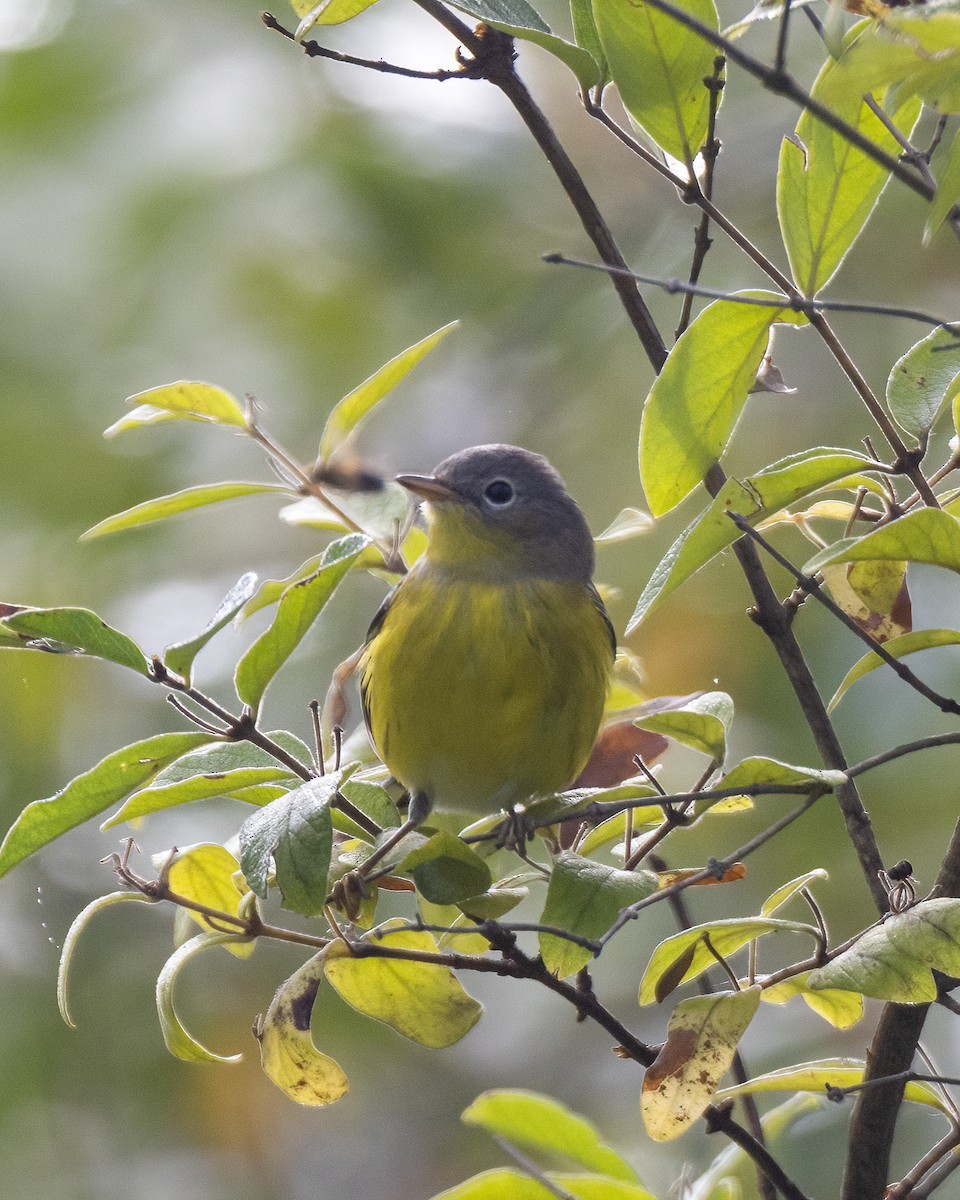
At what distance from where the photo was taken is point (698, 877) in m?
2.05

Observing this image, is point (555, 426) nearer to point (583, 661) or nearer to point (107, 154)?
point (107, 154)

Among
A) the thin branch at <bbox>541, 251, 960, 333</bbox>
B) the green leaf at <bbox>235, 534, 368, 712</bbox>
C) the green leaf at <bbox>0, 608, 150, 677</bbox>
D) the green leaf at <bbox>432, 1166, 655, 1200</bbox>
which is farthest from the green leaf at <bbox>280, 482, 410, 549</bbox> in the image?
the green leaf at <bbox>432, 1166, 655, 1200</bbox>

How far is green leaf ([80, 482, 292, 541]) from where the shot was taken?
2.38 m

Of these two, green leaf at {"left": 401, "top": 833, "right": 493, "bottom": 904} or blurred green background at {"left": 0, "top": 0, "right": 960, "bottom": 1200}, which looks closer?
green leaf at {"left": 401, "top": 833, "right": 493, "bottom": 904}

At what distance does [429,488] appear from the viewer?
3475mm

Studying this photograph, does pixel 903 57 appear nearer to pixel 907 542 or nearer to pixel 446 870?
pixel 907 542

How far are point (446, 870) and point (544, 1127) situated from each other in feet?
1.73

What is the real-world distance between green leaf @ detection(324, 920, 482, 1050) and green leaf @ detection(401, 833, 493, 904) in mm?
166

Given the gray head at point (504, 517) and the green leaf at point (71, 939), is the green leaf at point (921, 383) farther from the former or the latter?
the gray head at point (504, 517)

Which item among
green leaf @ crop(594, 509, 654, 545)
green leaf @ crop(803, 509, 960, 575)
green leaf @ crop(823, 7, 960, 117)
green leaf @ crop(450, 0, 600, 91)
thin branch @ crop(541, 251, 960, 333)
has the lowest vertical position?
green leaf @ crop(594, 509, 654, 545)

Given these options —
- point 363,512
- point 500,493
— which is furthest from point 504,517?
point 363,512

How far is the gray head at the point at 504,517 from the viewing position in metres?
3.58

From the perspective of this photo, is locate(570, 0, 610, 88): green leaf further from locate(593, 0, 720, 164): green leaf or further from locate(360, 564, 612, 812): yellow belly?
locate(360, 564, 612, 812): yellow belly

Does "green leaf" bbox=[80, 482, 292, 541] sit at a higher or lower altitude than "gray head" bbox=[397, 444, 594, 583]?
higher
